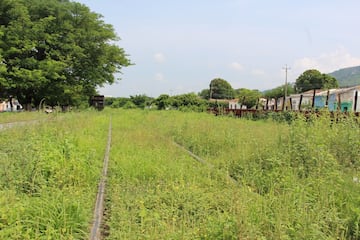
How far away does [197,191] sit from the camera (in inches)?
208

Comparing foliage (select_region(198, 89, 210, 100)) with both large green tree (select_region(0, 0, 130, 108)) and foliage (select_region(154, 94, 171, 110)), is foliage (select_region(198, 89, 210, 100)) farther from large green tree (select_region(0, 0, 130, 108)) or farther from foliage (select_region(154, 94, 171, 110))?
large green tree (select_region(0, 0, 130, 108))

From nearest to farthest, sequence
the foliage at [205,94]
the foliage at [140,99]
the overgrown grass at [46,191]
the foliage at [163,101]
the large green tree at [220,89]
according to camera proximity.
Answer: the overgrown grass at [46,191]
the foliage at [163,101]
the foliage at [140,99]
the large green tree at [220,89]
the foliage at [205,94]

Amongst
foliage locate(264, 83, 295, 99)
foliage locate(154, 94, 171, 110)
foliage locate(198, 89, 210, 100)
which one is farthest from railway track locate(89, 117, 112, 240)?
foliage locate(198, 89, 210, 100)

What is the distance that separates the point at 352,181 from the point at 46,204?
4.39 m

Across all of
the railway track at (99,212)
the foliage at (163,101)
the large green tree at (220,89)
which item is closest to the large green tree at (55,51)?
the foliage at (163,101)

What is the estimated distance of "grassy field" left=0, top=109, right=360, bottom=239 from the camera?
3.79 m

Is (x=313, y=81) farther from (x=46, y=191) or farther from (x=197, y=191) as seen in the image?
(x=46, y=191)

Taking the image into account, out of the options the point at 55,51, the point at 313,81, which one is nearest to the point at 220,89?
the point at 313,81

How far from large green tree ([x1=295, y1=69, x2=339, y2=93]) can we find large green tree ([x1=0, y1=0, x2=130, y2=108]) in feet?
173

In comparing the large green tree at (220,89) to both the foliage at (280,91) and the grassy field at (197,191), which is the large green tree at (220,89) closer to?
the foliage at (280,91)

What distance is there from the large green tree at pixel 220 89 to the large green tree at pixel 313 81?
26.1 m

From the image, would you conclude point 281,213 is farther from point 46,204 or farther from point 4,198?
point 4,198

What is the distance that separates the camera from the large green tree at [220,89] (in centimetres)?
10669

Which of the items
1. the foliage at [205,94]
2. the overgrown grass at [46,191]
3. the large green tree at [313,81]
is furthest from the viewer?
the foliage at [205,94]
